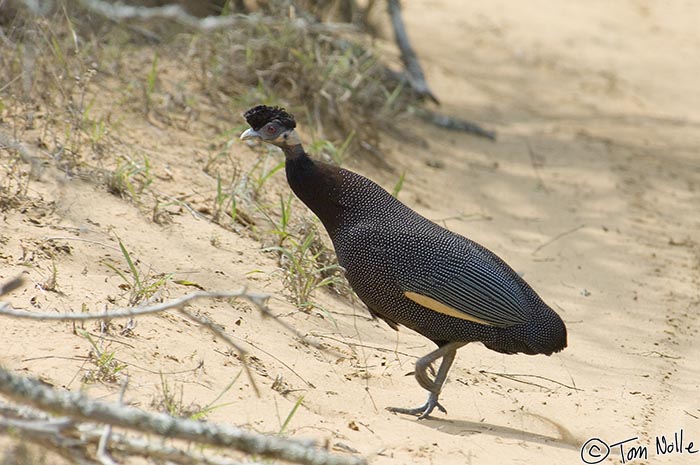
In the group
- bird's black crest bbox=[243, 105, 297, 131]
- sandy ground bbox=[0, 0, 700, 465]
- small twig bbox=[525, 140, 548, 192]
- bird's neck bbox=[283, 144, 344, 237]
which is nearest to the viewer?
sandy ground bbox=[0, 0, 700, 465]

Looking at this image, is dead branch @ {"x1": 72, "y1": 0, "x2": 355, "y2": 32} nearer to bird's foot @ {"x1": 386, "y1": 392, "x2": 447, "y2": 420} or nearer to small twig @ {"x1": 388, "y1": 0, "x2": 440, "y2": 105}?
small twig @ {"x1": 388, "y1": 0, "x2": 440, "y2": 105}

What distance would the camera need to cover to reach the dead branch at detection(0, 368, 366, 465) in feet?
9.59

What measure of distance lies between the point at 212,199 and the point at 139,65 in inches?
76.3

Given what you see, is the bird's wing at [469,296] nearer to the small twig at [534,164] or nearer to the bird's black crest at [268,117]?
the bird's black crest at [268,117]

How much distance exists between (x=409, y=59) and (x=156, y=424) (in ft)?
24.6

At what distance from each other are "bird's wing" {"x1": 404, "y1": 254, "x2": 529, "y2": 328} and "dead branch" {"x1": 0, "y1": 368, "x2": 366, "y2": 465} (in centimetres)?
181

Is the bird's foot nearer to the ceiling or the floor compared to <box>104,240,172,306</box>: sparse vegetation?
nearer to the floor

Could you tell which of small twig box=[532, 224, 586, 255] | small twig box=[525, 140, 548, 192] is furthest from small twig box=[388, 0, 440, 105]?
small twig box=[532, 224, 586, 255]

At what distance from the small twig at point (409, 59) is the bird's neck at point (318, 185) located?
4990 millimetres

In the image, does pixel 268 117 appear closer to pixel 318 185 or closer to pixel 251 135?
pixel 251 135

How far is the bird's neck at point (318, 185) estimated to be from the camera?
4887 millimetres

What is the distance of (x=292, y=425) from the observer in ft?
13.6

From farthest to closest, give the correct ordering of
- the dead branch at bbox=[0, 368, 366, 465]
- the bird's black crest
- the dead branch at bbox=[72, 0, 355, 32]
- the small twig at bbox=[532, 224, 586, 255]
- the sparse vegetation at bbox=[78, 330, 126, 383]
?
the small twig at bbox=[532, 224, 586, 255], the dead branch at bbox=[72, 0, 355, 32], the bird's black crest, the sparse vegetation at bbox=[78, 330, 126, 383], the dead branch at bbox=[0, 368, 366, 465]

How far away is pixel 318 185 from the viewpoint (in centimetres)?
490
